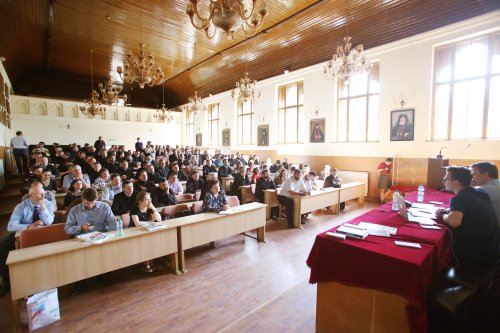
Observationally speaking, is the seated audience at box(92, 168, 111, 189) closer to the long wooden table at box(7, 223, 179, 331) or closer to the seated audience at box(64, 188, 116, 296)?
the seated audience at box(64, 188, 116, 296)

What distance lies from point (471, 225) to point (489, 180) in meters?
1.13

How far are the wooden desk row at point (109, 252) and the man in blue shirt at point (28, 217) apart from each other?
86 centimetres

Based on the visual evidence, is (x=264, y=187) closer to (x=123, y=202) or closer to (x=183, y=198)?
(x=183, y=198)

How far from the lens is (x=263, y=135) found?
516 inches

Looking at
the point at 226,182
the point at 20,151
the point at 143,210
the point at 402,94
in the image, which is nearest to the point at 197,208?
the point at 143,210

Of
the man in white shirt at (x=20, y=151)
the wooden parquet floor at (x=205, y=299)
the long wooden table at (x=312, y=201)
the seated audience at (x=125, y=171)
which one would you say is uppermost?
the man in white shirt at (x=20, y=151)

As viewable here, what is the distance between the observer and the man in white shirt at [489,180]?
2.94 meters

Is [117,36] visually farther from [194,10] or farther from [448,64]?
[448,64]

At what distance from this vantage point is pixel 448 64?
739 centimetres

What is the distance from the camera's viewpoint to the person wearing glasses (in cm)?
239

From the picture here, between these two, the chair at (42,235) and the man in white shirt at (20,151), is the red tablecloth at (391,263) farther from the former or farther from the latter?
the man in white shirt at (20,151)

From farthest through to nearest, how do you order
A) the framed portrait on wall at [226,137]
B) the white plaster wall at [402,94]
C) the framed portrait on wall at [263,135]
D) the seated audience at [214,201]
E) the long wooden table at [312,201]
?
the framed portrait on wall at [226,137] < the framed portrait on wall at [263,135] < the white plaster wall at [402,94] < the long wooden table at [312,201] < the seated audience at [214,201]

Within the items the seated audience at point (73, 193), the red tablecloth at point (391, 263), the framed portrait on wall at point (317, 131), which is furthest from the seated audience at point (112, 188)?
the framed portrait on wall at point (317, 131)

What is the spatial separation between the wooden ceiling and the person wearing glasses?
635cm
